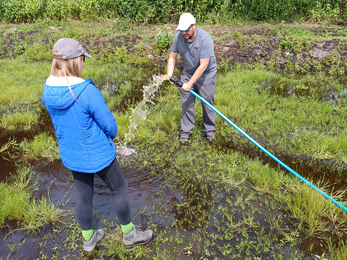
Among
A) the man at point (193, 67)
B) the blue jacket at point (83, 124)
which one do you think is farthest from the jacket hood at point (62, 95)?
the man at point (193, 67)

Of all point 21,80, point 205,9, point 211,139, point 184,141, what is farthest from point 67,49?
point 205,9

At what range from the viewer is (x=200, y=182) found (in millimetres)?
3559

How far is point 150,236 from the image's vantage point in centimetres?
269

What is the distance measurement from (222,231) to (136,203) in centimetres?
103

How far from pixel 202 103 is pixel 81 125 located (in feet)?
8.21

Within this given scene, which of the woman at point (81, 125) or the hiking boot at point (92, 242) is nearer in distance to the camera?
the woman at point (81, 125)

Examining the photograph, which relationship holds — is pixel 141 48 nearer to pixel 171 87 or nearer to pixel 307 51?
pixel 171 87

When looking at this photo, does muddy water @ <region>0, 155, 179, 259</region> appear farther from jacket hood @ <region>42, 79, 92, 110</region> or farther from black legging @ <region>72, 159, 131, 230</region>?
jacket hood @ <region>42, 79, 92, 110</region>

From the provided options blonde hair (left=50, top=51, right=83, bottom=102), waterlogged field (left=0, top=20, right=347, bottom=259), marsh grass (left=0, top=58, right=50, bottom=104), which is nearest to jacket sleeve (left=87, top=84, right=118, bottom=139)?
blonde hair (left=50, top=51, right=83, bottom=102)

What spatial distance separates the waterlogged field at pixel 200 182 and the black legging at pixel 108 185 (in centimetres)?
46

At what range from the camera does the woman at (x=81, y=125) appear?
197 centimetres

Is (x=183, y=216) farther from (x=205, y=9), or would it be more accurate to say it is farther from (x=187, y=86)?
(x=205, y=9)

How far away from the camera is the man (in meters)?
3.64

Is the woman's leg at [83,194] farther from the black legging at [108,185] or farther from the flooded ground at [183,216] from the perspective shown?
the flooded ground at [183,216]
